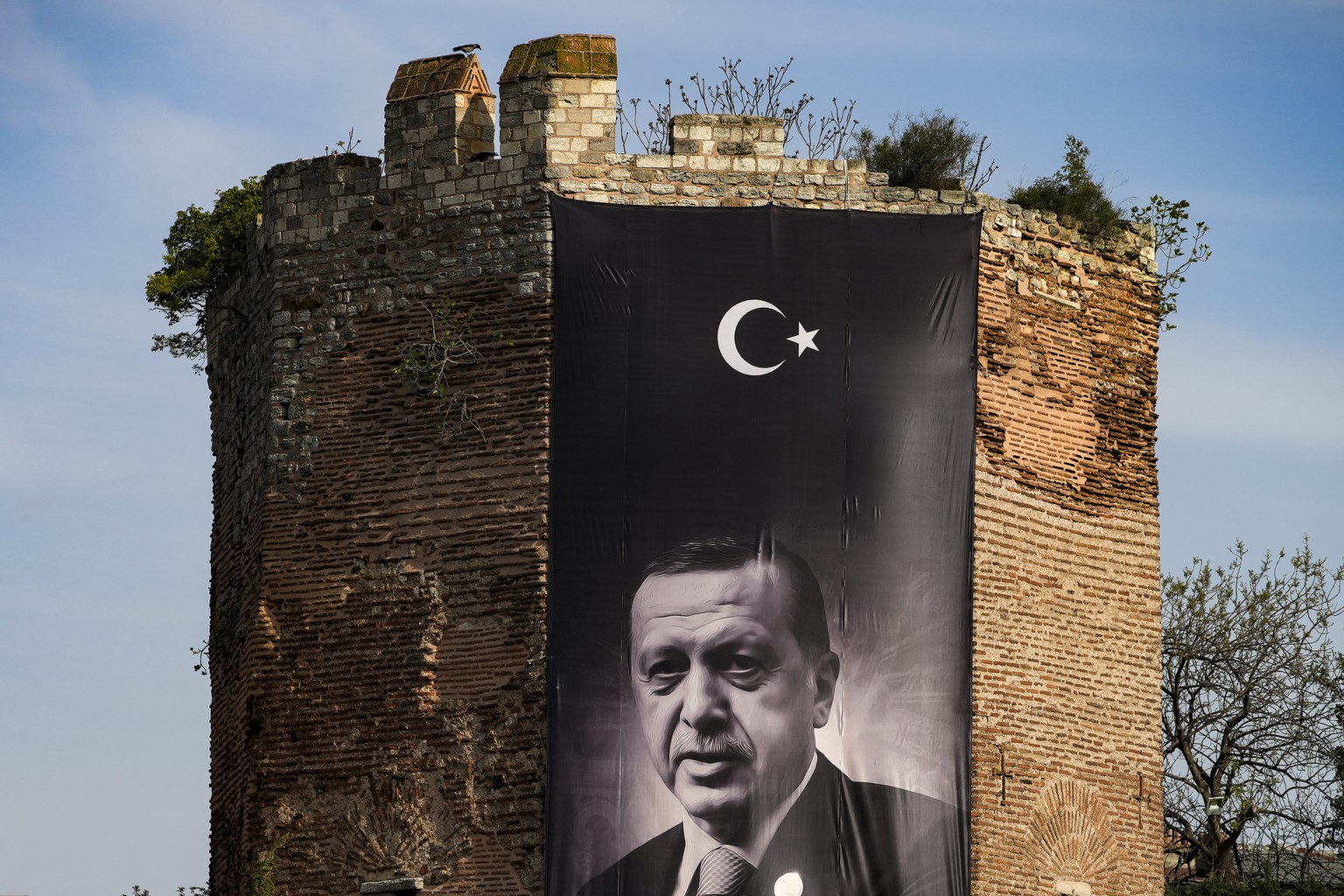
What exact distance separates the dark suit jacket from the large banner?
1 centimetres

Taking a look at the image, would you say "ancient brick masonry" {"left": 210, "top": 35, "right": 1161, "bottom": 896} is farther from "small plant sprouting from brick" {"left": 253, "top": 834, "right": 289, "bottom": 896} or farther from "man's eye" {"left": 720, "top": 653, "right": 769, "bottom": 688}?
"man's eye" {"left": 720, "top": 653, "right": 769, "bottom": 688}

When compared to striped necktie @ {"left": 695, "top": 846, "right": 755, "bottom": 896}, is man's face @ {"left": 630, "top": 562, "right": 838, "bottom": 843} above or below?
above

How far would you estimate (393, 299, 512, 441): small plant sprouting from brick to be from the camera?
16.3 m

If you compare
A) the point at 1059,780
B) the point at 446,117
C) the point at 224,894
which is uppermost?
the point at 446,117

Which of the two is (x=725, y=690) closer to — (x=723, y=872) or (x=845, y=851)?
(x=723, y=872)

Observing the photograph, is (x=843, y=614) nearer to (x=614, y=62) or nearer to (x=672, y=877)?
(x=672, y=877)

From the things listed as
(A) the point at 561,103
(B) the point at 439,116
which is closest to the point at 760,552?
(A) the point at 561,103

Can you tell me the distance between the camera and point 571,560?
15.7 meters

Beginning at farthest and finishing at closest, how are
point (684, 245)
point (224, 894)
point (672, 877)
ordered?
point (224, 894) < point (684, 245) < point (672, 877)

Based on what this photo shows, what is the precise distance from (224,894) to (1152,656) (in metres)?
7.89

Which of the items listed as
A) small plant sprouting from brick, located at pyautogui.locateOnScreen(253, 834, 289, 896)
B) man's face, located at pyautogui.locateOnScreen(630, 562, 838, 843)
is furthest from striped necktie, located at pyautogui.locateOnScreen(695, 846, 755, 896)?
small plant sprouting from brick, located at pyautogui.locateOnScreen(253, 834, 289, 896)

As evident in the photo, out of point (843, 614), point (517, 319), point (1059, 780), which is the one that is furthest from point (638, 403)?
point (1059, 780)

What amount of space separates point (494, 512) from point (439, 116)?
3.38m

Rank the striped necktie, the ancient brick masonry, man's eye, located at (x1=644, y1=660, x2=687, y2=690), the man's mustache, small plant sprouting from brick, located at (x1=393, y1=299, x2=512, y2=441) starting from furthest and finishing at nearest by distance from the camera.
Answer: small plant sprouting from brick, located at (x1=393, y1=299, x2=512, y2=441)
the ancient brick masonry
man's eye, located at (x1=644, y1=660, x2=687, y2=690)
the man's mustache
the striped necktie
